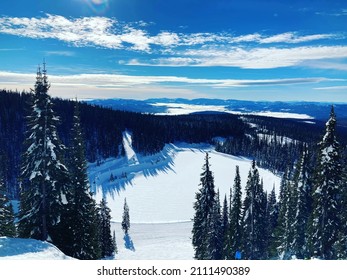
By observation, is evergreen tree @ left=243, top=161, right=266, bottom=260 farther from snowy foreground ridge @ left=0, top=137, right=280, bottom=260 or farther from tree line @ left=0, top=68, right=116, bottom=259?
tree line @ left=0, top=68, right=116, bottom=259

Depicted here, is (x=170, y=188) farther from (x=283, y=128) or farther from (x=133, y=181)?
(x=283, y=128)

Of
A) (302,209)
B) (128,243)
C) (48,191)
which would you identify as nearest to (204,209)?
(302,209)

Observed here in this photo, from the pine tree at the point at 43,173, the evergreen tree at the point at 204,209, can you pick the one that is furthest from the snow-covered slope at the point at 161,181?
the pine tree at the point at 43,173

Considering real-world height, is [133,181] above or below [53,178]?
below

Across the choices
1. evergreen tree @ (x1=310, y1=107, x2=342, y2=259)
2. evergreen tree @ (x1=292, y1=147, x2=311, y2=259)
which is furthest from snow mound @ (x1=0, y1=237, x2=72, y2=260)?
evergreen tree @ (x1=292, y1=147, x2=311, y2=259)

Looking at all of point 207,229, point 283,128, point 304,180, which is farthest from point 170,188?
point 283,128

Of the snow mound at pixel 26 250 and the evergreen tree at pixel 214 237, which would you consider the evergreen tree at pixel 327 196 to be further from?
the snow mound at pixel 26 250
